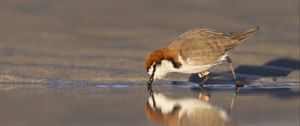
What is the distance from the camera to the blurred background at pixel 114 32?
13.7 metres

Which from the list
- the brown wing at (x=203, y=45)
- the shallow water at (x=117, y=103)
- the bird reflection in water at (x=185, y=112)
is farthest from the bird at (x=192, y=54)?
the bird reflection in water at (x=185, y=112)

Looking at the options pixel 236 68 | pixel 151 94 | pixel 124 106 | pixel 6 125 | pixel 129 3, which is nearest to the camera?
pixel 6 125

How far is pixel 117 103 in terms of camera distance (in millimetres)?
10766

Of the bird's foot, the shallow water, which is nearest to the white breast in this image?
the shallow water

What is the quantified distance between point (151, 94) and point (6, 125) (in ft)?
9.64

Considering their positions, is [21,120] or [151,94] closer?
[21,120]

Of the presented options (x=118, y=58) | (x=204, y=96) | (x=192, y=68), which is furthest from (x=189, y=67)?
(x=118, y=58)

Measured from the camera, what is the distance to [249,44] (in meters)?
16.0

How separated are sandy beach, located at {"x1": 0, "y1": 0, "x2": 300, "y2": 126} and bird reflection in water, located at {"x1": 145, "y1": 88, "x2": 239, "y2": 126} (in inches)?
5.7

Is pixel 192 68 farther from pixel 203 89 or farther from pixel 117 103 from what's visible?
pixel 117 103

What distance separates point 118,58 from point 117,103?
3.75 metres

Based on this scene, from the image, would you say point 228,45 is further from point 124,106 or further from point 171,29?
point 171,29

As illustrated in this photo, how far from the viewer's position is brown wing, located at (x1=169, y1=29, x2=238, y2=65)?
1239 cm

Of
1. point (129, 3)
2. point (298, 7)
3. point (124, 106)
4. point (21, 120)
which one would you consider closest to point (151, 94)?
point (124, 106)
